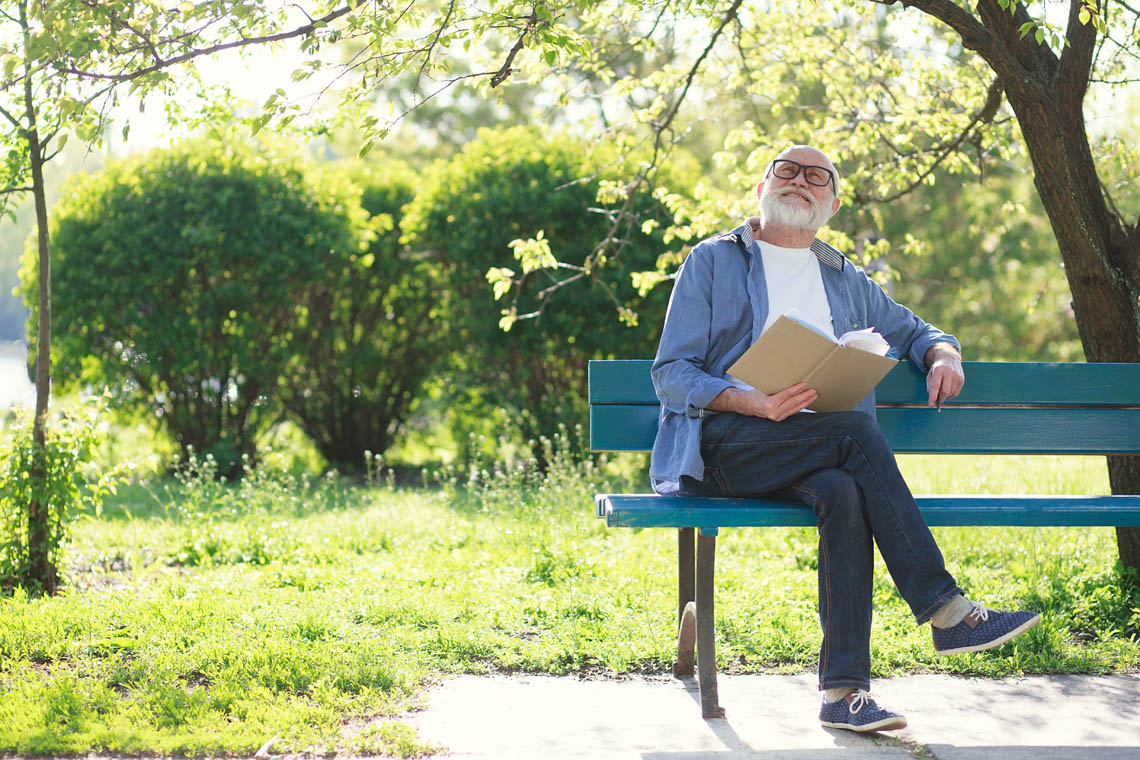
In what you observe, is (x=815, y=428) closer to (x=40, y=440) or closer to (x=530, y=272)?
(x=40, y=440)

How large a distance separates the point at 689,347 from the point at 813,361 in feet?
1.51

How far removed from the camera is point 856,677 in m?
3.01

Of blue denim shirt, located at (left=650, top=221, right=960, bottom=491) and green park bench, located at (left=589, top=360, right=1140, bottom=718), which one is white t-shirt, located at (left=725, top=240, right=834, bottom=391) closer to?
blue denim shirt, located at (left=650, top=221, right=960, bottom=491)

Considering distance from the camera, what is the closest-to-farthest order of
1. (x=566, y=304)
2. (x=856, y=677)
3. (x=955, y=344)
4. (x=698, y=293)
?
(x=856, y=677)
(x=698, y=293)
(x=955, y=344)
(x=566, y=304)

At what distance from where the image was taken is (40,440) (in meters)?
4.32

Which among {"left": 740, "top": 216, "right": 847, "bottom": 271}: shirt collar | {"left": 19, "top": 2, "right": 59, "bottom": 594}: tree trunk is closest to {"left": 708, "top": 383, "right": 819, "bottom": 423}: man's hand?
{"left": 740, "top": 216, "right": 847, "bottom": 271}: shirt collar

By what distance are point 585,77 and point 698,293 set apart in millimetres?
2836

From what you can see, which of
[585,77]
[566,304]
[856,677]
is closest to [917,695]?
[856,677]

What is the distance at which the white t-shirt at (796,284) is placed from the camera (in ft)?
12.1

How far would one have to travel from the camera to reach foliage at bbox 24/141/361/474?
25.3 feet

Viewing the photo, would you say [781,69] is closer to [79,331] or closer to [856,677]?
[856,677]

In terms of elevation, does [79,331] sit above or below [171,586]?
above

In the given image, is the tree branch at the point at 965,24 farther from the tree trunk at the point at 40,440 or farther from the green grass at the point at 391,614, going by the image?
the tree trunk at the point at 40,440

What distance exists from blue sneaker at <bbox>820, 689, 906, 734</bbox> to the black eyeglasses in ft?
5.36
